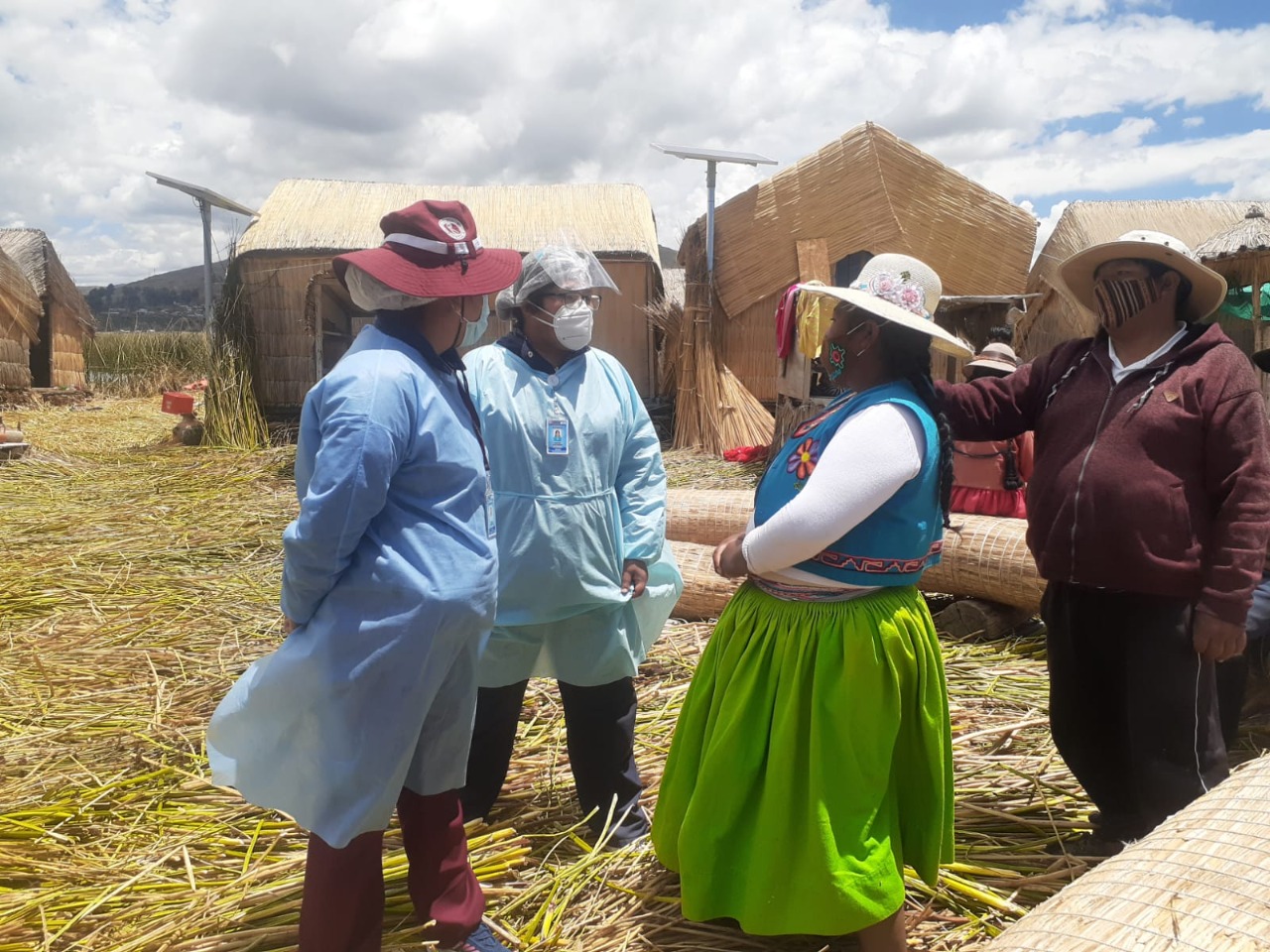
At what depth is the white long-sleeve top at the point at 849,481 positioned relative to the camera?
1.82 meters

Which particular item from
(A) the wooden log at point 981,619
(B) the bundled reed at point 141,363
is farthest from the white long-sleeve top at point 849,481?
(B) the bundled reed at point 141,363

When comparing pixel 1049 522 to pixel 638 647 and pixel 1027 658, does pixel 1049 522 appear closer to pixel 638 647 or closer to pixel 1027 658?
pixel 638 647

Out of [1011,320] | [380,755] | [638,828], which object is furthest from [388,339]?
[1011,320]

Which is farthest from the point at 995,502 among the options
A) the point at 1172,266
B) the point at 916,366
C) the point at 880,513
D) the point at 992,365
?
the point at 880,513

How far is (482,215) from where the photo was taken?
1259 centimetres

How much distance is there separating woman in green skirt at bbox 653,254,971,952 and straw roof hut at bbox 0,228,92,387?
19.5 meters

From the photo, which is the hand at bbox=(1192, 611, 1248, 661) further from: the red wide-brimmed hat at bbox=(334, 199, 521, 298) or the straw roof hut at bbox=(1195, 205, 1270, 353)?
the straw roof hut at bbox=(1195, 205, 1270, 353)

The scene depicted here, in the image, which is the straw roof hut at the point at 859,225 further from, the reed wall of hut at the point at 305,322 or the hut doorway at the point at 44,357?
the hut doorway at the point at 44,357

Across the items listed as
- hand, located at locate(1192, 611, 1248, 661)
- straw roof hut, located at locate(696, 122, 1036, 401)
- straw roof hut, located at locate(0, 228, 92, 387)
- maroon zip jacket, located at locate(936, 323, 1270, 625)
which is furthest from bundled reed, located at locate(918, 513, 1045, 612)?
straw roof hut, located at locate(0, 228, 92, 387)

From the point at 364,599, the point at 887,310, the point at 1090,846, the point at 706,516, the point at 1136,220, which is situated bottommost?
the point at 1090,846

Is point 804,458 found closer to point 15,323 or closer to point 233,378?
point 233,378

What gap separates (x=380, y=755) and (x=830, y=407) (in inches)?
45.7

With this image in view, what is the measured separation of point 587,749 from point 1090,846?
4.60 feet

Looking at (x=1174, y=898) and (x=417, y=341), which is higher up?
(x=417, y=341)
